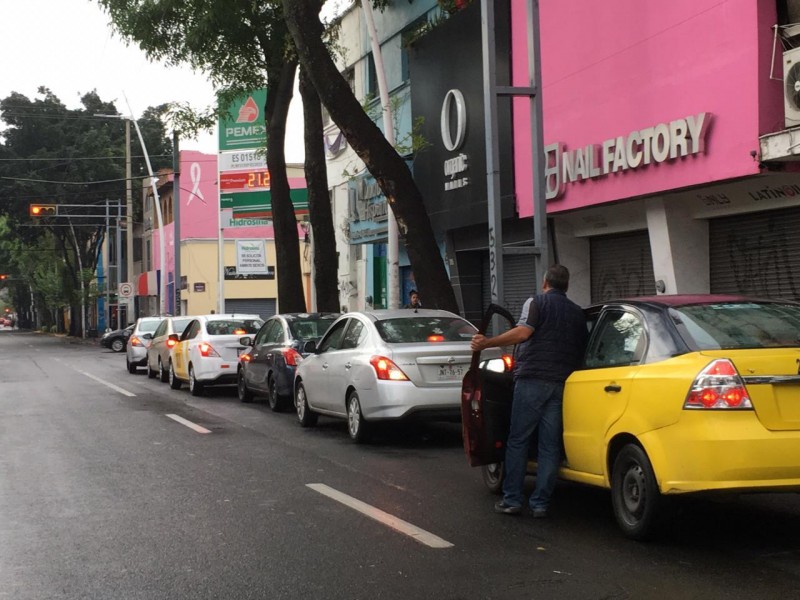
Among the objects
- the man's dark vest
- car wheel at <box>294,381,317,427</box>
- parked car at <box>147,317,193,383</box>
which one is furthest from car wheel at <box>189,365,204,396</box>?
the man's dark vest

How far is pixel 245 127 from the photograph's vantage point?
97.7 ft

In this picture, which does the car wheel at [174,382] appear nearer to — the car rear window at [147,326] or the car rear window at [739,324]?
the car rear window at [147,326]

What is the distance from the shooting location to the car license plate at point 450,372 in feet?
38.1

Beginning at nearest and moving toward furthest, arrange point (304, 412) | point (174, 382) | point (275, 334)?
point (304, 412) → point (275, 334) → point (174, 382)

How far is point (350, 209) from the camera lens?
29.3m

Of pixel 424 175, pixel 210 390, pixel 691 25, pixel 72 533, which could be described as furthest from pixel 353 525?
pixel 424 175

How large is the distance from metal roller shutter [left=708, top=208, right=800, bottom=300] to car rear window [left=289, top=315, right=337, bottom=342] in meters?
5.80

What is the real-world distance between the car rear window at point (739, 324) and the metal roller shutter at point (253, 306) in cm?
4879

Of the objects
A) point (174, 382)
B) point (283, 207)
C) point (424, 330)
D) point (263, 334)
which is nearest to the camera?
point (424, 330)

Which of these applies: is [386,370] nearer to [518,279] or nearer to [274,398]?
[274,398]

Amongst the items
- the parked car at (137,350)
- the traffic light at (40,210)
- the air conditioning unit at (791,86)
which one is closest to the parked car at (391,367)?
the air conditioning unit at (791,86)

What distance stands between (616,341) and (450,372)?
174 inches

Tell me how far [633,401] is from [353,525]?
2.09 m

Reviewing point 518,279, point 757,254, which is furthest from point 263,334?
point 757,254
